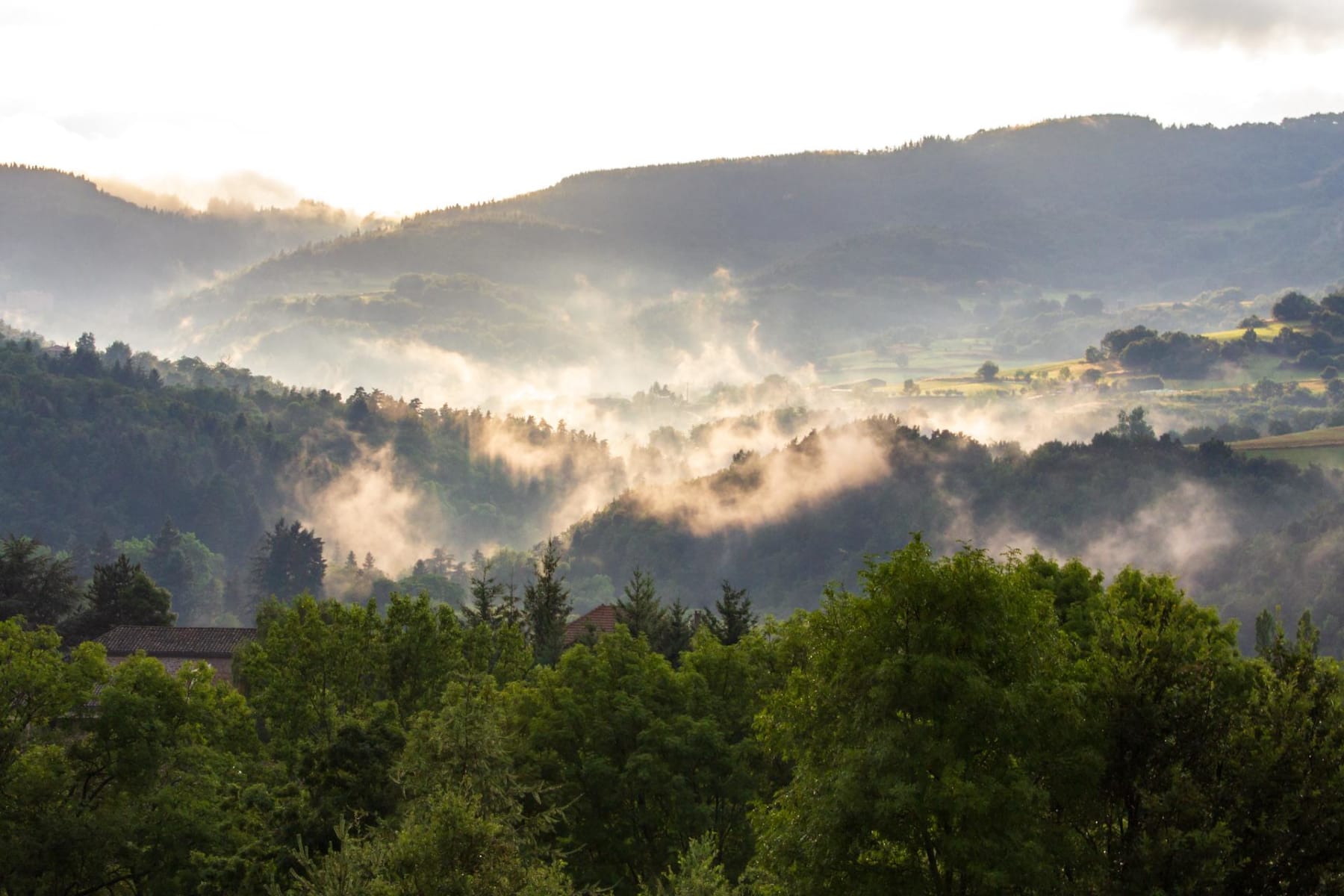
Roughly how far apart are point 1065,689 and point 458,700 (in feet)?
74.5

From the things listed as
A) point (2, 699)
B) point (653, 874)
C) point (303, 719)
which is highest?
point (2, 699)

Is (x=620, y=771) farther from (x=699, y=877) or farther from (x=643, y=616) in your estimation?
(x=643, y=616)

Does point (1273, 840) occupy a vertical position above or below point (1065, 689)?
below

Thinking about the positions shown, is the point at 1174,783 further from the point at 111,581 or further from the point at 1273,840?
the point at 111,581

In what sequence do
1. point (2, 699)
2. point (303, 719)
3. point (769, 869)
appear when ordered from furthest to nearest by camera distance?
point (303, 719) → point (2, 699) → point (769, 869)

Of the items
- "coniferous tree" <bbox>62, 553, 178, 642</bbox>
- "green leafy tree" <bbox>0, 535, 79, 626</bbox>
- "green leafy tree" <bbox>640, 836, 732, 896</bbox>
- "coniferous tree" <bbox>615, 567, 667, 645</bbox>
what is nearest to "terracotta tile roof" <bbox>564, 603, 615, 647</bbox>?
"coniferous tree" <bbox>615, 567, 667, 645</bbox>

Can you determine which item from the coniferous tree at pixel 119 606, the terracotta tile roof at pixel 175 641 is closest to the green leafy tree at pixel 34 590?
the coniferous tree at pixel 119 606

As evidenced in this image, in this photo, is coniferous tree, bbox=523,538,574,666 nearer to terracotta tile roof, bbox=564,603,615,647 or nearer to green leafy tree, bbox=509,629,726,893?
terracotta tile roof, bbox=564,603,615,647

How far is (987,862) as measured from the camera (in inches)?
1164

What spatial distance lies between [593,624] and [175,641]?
32851mm

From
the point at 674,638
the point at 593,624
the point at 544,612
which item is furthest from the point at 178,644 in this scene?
the point at 674,638

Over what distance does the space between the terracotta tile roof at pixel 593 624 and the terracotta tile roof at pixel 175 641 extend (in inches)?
926

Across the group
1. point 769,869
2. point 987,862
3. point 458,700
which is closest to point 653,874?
point 458,700

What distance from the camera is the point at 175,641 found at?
107438 millimetres
